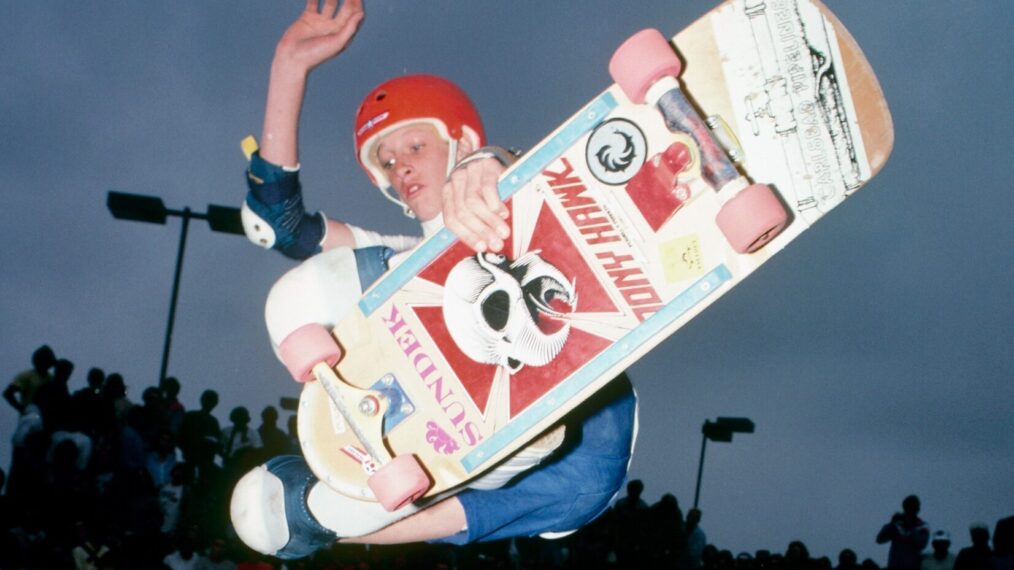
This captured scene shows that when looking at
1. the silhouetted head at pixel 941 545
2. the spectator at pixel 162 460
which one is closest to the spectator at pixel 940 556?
the silhouetted head at pixel 941 545

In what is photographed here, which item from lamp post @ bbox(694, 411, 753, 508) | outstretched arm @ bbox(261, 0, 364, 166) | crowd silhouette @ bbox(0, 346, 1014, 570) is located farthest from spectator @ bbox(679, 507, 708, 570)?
outstretched arm @ bbox(261, 0, 364, 166)

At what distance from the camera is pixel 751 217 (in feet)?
8.16

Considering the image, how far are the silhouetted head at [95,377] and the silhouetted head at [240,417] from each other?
1077 millimetres

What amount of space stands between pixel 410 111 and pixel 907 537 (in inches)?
291

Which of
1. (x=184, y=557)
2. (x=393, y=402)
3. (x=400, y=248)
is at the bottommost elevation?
(x=393, y=402)

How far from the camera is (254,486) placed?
116 inches

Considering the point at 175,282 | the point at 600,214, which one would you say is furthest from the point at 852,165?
the point at 175,282

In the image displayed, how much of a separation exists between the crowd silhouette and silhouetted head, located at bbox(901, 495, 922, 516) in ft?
0.05

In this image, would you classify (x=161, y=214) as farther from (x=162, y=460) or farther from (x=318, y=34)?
(x=318, y=34)

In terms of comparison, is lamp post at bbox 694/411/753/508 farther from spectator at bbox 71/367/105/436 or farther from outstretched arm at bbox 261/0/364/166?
outstretched arm at bbox 261/0/364/166

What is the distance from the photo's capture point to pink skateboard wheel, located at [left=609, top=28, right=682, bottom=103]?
2.63m

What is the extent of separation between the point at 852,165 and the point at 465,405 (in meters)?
1.33

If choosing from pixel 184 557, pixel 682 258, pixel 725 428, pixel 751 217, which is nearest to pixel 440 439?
pixel 682 258

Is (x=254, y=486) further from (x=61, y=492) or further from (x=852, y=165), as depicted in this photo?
(x=61, y=492)
